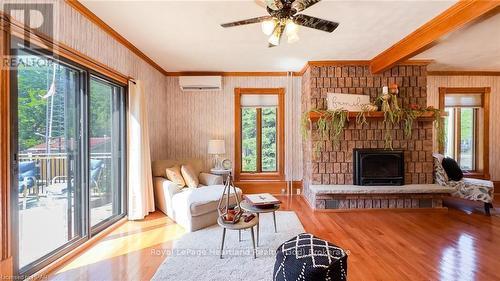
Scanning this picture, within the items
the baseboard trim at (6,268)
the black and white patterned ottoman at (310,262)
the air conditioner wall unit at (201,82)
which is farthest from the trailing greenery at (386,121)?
the baseboard trim at (6,268)

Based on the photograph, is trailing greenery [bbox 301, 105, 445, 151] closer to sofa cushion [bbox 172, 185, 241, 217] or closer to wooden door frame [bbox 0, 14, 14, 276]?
sofa cushion [bbox 172, 185, 241, 217]

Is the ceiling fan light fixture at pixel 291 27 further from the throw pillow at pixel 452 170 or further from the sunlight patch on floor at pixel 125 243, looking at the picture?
the throw pillow at pixel 452 170

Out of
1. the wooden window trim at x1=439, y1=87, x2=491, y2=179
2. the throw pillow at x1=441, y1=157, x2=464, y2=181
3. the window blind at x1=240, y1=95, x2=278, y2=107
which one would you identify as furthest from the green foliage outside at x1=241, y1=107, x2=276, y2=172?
the wooden window trim at x1=439, y1=87, x2=491, y2=179

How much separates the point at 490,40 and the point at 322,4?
2800mm

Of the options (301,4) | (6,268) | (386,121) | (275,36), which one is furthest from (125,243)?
(386,121)

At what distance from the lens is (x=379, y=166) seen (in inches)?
157

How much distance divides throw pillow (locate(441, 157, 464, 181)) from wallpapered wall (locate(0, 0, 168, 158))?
5.25 metres

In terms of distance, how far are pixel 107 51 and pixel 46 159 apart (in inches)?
56.5

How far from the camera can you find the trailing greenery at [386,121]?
3803mm

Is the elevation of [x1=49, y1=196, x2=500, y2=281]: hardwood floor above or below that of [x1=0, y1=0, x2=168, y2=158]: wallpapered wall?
below

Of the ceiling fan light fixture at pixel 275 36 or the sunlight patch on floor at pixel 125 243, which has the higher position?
the ceiling fan light fixture at pixel 275 36

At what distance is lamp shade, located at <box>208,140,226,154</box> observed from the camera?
4.45m

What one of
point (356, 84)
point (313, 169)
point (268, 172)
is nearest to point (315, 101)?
point (356, 84)

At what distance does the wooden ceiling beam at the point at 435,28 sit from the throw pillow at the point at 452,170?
212cm
